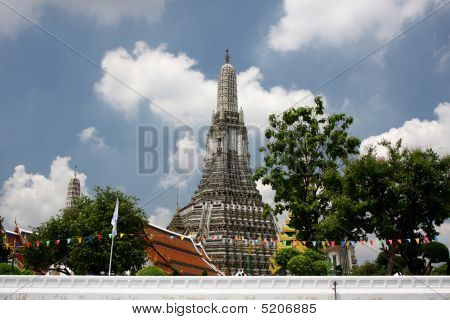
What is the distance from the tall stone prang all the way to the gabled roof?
1659cm

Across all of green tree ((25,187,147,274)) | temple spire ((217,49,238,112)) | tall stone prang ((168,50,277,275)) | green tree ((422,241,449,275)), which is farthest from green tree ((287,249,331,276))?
temple spire ((217,49,238,112))

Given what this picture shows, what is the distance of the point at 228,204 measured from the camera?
9225 cm

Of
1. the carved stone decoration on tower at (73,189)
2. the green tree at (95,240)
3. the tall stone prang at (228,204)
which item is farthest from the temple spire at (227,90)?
the green tree at (95,240)

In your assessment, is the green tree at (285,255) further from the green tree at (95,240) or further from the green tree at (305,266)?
the green tree at (95,240)

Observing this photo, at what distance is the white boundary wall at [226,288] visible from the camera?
21391 mm

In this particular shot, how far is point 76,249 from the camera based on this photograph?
123 ft

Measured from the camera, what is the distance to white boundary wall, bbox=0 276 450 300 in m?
21.4

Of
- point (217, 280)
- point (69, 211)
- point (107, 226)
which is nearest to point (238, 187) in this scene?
point (69, 211)

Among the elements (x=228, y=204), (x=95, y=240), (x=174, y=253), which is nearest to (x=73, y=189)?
(x=228, y=204)

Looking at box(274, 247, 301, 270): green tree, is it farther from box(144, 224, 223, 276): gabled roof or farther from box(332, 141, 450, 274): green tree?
box(144, 224, 223, 276): gabled roof

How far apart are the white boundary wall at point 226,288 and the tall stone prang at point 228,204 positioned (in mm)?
57249

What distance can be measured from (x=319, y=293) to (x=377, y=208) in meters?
11.2
